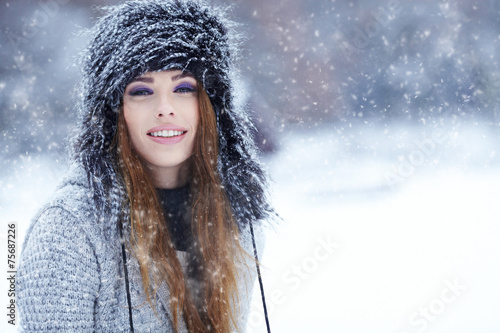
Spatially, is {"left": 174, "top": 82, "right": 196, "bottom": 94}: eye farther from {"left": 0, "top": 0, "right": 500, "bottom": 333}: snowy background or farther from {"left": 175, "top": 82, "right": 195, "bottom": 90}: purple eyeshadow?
{"left": 0, "top": 0, "right": 500, "bottom": 333}: snowy background

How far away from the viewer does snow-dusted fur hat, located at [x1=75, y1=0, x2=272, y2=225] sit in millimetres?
939

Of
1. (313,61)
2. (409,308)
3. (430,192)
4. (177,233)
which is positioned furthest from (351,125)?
(177,233)

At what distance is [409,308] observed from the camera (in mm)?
2301

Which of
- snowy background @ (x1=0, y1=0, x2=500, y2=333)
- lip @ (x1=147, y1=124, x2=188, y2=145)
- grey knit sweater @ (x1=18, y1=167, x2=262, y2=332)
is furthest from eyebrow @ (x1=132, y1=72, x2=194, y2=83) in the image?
snowy background @ (x1=0, y1=0, x2=500, y2=333)

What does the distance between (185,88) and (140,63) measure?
5.0 inches

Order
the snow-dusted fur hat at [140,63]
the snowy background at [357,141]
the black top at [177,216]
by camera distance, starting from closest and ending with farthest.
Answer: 1. the snow-dusted fur hat at [140,63]
2. the black top at [177,216]
3. the snowy background at [357,141]

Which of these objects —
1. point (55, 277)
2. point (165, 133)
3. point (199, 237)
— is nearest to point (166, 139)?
point (165, 133)

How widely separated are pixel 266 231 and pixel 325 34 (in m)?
1.99

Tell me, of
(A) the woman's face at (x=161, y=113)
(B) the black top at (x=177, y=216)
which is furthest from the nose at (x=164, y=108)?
(B) the black top at (x=177, y=216)

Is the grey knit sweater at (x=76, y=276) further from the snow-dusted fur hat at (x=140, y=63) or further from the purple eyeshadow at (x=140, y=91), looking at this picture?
the purple eyeshadow at (x=140, y=91)

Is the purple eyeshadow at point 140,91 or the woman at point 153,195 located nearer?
the woman at point 153,195

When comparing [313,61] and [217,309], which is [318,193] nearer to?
[313,61]

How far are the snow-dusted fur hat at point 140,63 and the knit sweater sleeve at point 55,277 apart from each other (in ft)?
0.34

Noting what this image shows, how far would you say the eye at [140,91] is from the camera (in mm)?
971
